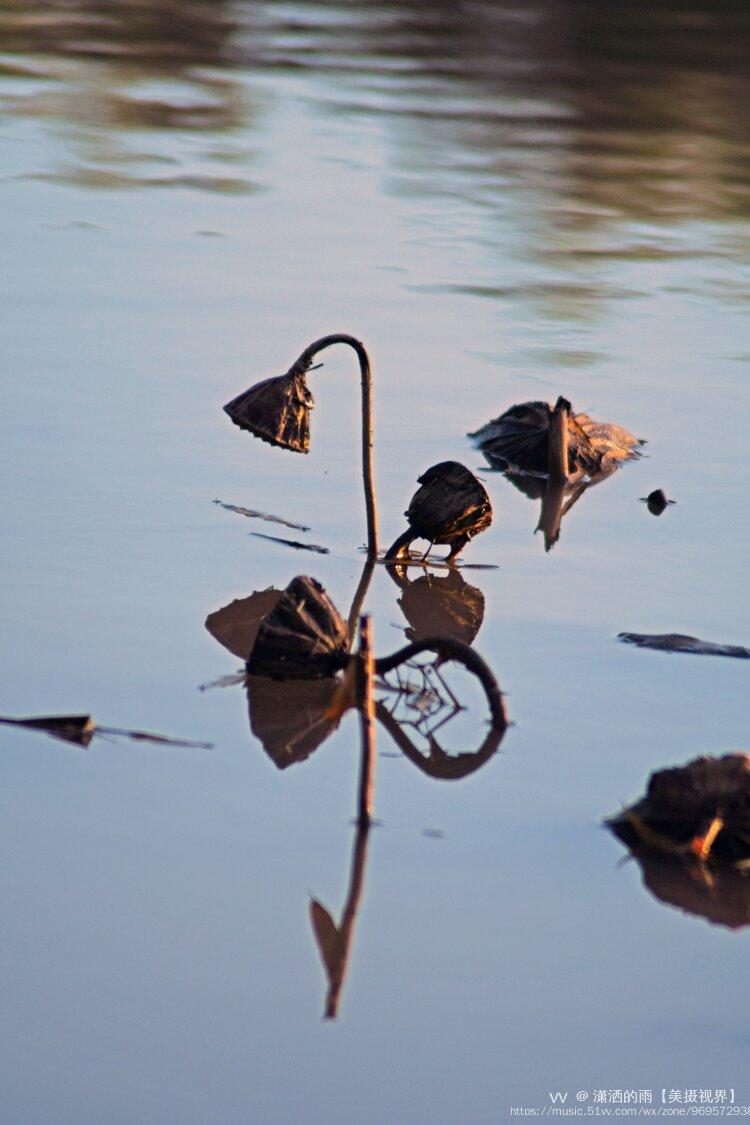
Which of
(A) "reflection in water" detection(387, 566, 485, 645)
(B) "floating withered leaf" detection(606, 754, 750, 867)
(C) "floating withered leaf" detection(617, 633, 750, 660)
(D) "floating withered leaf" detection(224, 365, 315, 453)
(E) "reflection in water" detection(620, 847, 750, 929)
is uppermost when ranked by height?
(D) "floating withered leaf" detection(224, 365, 315, 453)

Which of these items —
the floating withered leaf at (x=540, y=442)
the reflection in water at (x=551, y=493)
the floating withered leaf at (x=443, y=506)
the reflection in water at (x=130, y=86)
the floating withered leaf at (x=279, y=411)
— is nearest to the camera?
the floating withered leaf at (x=279, y=411)

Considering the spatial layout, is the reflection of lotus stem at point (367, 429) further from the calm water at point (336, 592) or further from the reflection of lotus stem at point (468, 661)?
the reflection of lotus stem at point (468, 661)

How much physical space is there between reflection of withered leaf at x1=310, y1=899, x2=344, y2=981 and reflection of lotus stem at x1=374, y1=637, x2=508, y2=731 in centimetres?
56

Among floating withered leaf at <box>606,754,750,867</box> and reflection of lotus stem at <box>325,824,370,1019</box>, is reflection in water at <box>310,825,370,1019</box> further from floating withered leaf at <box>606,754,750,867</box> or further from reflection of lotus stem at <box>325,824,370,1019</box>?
floating withered leaf at <box>606,754,750,867</box>

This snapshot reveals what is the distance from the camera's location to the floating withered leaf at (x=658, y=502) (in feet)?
15.4

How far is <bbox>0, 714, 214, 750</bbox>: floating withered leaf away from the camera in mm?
2949

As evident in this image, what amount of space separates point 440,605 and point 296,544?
1.34 feet

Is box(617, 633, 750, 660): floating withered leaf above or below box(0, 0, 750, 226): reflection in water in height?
above

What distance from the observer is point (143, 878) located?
102 inches

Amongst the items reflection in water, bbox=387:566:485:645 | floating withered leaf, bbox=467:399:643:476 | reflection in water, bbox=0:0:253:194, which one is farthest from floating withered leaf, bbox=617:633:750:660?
reflection in water, bbox=0:0:253:194

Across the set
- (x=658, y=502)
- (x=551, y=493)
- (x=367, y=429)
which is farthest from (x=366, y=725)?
(x=551, y=493)

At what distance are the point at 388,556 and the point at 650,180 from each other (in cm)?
579

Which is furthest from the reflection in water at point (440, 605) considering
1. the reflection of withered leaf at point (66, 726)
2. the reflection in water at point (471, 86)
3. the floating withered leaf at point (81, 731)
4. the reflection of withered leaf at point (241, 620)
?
the reflection in water at point (471, 86)

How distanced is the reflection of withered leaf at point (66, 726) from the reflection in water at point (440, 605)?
0.88 meters
